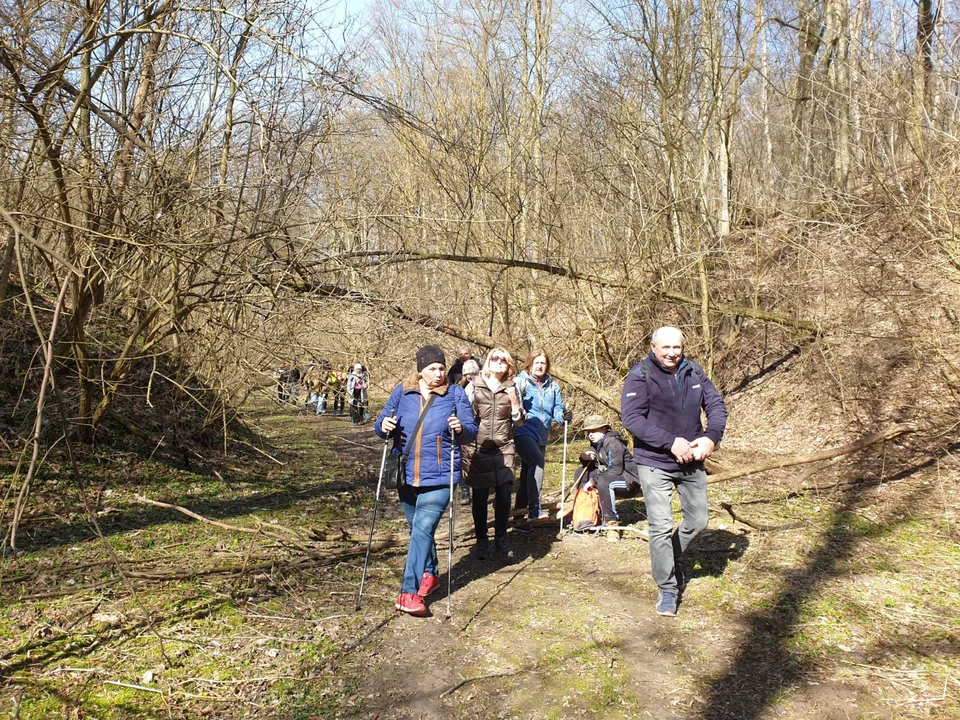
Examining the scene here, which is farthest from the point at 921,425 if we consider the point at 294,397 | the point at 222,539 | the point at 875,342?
the point at 222,539

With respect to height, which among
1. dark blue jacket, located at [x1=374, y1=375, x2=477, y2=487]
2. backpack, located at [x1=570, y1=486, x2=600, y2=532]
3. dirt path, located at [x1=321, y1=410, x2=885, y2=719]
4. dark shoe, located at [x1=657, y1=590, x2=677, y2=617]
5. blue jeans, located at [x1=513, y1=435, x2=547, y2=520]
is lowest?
dirt path, located at [x1=321, y1=410, x2=885, y2=719]

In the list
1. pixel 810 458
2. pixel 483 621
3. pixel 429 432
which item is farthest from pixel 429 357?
pixel 810 458

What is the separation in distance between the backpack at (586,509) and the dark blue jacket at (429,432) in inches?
88.1

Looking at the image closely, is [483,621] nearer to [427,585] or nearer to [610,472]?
[427,585]

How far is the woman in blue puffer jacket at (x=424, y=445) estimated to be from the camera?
18.2 ft

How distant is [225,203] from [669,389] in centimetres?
502

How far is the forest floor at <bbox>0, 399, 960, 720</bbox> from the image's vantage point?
434 centimetres

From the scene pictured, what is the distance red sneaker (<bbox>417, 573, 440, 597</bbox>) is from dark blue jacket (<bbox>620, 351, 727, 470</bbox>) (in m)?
1.78

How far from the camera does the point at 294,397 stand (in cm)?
983

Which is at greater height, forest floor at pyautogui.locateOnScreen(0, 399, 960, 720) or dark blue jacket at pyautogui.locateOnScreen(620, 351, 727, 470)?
dark blue jacket at pyautogui.locateOnScreen(620, 351, 727, 470)

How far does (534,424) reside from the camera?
7.84 meters

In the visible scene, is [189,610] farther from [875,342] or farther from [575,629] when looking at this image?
[875,342]

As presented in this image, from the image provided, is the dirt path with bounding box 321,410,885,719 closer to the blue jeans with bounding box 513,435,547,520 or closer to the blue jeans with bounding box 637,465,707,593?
the blue jeans with bounding box 637,465,707,593

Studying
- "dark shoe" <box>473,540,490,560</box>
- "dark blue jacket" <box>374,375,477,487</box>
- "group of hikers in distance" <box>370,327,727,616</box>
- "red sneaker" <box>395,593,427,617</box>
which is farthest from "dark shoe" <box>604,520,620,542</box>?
"red sneaker" <box>395,593,427,617</box>
